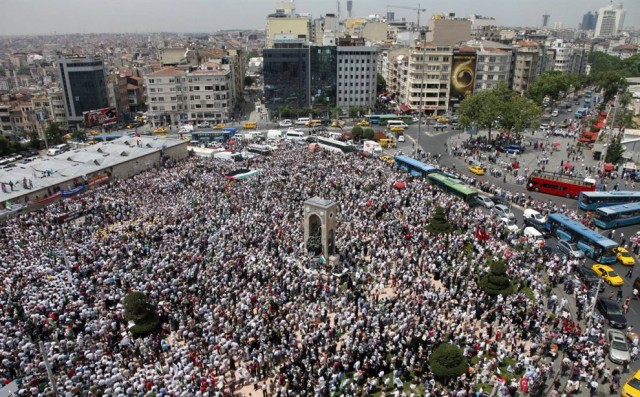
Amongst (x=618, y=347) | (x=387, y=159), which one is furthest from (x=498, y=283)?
(x=387, y=159)

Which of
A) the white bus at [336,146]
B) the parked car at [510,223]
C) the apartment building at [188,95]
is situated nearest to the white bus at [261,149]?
the white bus at [336,146]

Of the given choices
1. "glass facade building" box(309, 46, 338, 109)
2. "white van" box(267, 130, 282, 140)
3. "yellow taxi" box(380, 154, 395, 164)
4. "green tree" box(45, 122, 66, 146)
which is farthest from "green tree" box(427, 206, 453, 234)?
"green tree" box(45, 122, 66, 146)

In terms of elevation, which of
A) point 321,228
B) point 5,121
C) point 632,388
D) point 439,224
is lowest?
point 632,388

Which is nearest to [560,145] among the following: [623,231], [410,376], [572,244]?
[623,231]

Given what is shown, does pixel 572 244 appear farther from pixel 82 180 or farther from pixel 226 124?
pixel 226 124

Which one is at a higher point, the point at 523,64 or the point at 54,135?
the point at 523,64

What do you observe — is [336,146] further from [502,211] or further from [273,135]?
[502,211]

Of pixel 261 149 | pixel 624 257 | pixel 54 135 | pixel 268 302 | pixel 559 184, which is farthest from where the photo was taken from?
pixel 54 135

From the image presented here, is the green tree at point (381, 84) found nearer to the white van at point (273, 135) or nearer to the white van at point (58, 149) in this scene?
the white van at point (273, 135)
